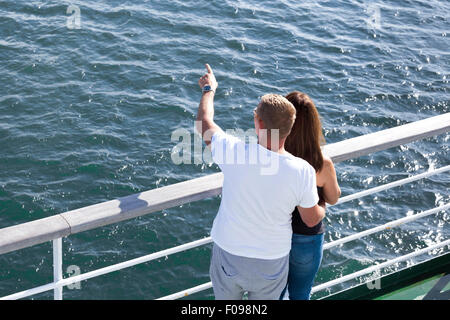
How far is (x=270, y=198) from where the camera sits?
3.19 metres

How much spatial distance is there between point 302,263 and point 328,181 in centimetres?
46

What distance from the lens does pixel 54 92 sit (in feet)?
43.2

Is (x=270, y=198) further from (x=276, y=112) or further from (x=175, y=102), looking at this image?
(x=175, y=102)

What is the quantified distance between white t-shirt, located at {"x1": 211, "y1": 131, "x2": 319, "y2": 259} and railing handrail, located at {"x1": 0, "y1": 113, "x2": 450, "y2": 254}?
0.18 m

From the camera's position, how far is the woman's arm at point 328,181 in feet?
11.1

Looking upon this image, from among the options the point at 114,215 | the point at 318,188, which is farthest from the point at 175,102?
the point at 114,215

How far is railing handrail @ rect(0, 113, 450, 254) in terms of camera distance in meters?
2.87

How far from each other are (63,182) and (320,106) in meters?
5.61

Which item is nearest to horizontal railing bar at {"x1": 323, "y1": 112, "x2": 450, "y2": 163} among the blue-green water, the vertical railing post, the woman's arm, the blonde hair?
the woman's arm

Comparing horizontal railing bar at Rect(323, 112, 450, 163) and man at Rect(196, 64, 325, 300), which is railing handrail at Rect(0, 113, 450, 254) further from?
man at Rect(196, 64, 325, 300)

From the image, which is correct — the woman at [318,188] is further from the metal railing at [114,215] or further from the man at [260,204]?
the metal railing at [114,215]

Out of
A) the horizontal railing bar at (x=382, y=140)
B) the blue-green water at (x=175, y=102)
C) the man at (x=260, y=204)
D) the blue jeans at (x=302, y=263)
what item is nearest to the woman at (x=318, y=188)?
the blue jeans at (x=302, y=263)

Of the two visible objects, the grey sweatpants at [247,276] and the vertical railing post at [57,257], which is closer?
the vertical railing post at [57,257]

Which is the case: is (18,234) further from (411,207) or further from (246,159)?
(411,207)
